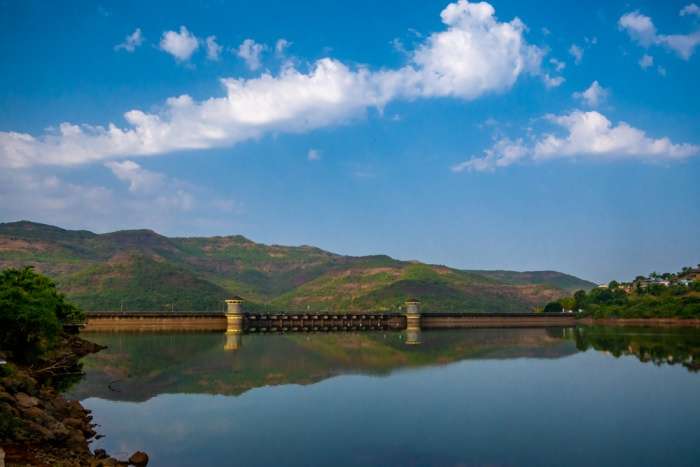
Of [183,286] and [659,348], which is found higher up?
[183,286]

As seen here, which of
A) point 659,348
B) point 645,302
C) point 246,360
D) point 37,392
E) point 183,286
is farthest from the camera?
point 183,286

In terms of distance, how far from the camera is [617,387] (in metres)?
35.8

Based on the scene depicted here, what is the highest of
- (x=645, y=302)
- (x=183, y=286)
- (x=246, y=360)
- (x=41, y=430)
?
(x=183, y=286)

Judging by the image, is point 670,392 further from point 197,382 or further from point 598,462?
point 197,382

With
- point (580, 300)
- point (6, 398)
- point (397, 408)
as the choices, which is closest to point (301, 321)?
point (580, 300)

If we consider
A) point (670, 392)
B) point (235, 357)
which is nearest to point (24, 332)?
point (235, 357)

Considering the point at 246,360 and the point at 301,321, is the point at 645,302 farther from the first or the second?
the point at 246,360

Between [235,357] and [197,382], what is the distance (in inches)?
605

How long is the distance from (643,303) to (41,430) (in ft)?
Result: 378

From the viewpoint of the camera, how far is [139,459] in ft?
65.7

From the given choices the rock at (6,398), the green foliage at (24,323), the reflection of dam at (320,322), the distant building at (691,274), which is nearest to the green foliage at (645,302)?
the distant building at (691,274)

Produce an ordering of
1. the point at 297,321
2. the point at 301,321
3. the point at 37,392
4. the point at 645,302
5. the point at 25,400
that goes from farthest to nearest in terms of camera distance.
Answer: the point at 645,302 < the point at 301,321 < the point at 297,321 < the point at 37,392 < the point at 25,400

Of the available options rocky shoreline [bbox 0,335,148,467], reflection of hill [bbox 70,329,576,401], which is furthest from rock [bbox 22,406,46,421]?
reflection of hill [bbox 70,329,576,401]

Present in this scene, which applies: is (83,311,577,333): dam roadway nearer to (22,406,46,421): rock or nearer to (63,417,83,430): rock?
(63,417,83,430): rock
